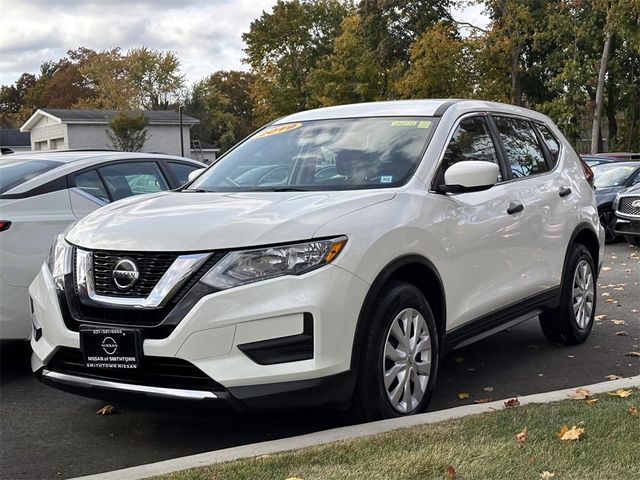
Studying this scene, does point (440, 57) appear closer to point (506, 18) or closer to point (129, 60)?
point (506, 18)

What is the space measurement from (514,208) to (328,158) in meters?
1.37

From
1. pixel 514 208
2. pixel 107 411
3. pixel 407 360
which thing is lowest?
pixel 107 411

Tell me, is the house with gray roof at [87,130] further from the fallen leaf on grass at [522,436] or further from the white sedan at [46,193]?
the fallen leaf on grass at [522,436]

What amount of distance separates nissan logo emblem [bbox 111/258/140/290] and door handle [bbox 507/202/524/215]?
8.82 feet

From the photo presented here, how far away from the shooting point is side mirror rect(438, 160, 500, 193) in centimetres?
459

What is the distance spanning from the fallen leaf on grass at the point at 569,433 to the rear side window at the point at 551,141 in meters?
3.01

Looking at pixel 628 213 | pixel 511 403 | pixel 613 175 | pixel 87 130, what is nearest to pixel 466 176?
pixel 511 403

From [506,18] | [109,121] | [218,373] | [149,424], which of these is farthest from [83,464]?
[109,121]

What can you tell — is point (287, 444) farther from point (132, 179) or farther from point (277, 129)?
point (132, 179)

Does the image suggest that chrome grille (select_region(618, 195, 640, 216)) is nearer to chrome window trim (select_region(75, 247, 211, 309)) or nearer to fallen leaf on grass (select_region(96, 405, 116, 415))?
fallen leaf on grass (select_region(96, 405, 116, 415))

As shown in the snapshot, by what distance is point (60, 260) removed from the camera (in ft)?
13.8

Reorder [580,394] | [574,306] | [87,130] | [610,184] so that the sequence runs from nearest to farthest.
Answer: [580,394]
[574,306]
[610,184]
[87,130]

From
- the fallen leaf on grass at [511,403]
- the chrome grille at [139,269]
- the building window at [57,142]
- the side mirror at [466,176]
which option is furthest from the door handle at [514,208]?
the building window at [57,142]

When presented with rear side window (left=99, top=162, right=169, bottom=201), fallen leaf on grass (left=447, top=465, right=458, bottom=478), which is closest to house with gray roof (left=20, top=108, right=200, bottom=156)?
rear side window (left=99, top=162, right=169, bottom=201)
